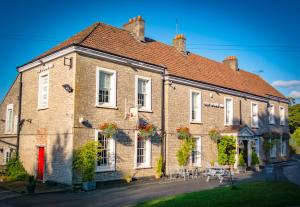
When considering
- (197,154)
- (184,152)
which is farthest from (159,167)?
(197,154)

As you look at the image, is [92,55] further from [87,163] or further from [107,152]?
[87,163]

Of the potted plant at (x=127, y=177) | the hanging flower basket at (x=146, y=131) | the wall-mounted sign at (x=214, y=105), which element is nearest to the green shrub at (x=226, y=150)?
the wall-mounted sign at (x=214, y=105)

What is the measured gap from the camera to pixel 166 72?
22109mm

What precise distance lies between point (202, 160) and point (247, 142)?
568 cm

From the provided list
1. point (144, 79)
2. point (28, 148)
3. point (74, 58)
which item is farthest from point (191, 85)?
point (28, 148)

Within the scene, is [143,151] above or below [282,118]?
below

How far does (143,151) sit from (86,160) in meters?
4.78

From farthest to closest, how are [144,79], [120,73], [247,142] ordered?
1. [247,142]
2. [144,79]
3. [120,73]

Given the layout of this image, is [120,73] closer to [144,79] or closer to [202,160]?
[144,79]

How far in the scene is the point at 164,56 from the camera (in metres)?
24.3

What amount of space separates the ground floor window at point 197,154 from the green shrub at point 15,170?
11457 mm

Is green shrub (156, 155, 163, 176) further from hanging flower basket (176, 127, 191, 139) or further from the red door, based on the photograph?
the red door

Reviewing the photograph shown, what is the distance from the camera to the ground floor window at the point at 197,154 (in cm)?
2372

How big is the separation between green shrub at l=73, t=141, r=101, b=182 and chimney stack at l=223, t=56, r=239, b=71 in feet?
70.7
